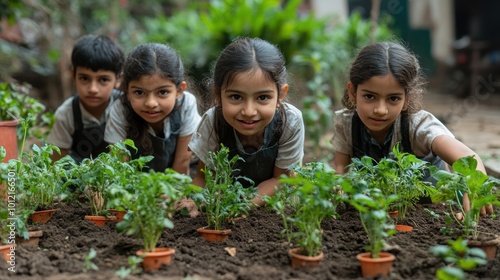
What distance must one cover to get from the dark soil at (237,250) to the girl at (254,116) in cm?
50

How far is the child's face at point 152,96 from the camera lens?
3791 millimetres

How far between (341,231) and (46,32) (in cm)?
749

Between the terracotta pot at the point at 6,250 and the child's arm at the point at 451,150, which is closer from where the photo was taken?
the terracotta pot at the point at 6,250

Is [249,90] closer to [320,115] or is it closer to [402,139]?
[402,139]

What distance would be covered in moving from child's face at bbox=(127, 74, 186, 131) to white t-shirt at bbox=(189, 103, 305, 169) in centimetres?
35

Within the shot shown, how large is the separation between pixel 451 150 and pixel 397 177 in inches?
21.7

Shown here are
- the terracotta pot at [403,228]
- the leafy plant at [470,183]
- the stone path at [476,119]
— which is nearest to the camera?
the leafy plant at [470,183]

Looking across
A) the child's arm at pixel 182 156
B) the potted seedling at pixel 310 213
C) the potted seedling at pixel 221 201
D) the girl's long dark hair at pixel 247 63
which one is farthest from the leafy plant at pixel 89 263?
the child's arm at pixel 182 156

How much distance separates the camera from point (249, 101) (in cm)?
324

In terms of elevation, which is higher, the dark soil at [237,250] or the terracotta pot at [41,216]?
the terracotta pot at [41,216]

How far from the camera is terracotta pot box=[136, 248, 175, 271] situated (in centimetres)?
226

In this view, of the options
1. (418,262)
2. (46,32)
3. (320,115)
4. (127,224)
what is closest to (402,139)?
(418,262)

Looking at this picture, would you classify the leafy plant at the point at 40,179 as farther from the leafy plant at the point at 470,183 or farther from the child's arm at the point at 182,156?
the leafy plant at the point at 470,183

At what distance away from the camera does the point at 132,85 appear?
3.83 m
